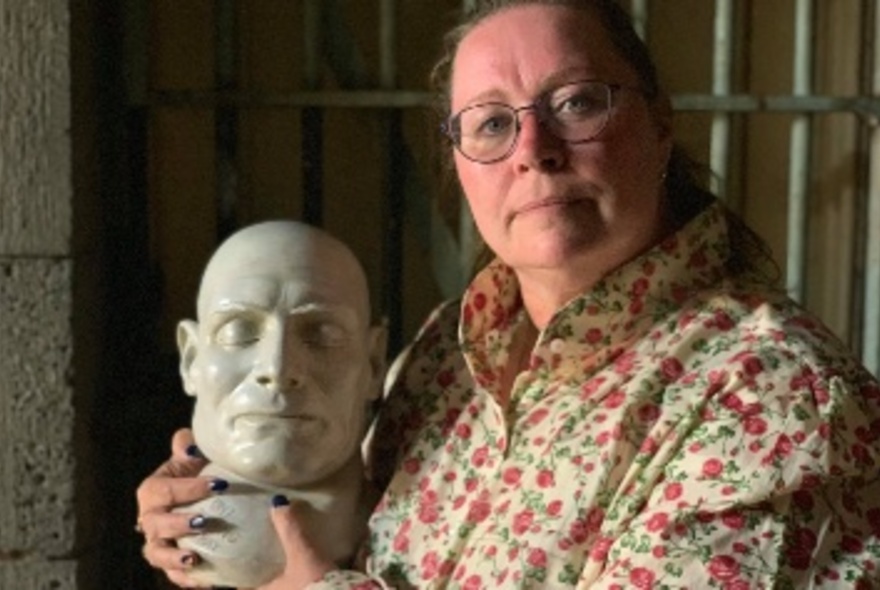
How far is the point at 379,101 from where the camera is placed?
2301mm

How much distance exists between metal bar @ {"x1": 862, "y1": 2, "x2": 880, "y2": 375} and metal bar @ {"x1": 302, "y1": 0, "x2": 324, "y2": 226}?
3.16 feet

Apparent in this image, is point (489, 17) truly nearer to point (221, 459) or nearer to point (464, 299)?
point (464, 299)

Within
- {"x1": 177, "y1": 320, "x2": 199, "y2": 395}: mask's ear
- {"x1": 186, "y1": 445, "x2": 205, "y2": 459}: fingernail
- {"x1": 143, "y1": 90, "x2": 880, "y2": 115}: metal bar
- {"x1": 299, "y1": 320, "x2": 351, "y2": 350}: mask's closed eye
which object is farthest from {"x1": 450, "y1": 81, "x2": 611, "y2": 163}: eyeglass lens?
{"x1": 143, "y1": 90, "x2": 880, "y2": 115}: metal bar

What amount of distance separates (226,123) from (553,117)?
0.99 meters

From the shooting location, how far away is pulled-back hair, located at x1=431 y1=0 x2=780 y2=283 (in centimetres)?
154

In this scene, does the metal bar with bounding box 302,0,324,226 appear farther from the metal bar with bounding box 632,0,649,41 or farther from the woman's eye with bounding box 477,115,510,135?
the woman's eye with bounding box 477,115,510,135

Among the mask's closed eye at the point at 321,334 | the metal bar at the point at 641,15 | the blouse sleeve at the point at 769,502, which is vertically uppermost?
the metal bar at the point at 641,15

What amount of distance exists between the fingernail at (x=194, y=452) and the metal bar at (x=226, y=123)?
0.68 m

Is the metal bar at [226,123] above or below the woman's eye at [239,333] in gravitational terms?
above

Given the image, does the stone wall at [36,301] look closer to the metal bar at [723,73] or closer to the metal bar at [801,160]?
the metal bar at [723,73]

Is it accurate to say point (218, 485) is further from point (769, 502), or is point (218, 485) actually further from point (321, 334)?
point (769, 502)

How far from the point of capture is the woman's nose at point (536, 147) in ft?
4.79

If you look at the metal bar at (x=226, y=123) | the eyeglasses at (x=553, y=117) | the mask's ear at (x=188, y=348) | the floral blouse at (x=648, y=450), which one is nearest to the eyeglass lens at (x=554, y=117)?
the eyeglasses at (x=553, y=117)

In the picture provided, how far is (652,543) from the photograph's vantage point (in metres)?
1.30
